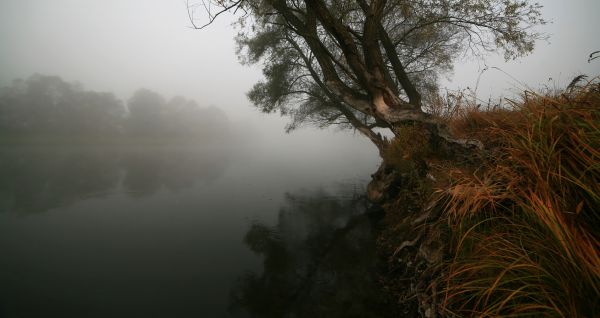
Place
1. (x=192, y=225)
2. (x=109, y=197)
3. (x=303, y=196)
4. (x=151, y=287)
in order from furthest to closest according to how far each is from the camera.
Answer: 1. (x=303, y=196)
2. (x=109, y=197)
3. (x=192, y=225)
4. (x=151, y=287)

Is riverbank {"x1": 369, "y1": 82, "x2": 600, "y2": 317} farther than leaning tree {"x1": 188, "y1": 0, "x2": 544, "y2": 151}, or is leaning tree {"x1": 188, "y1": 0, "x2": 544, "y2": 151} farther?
leaning tree {"x1": 188, "y1": 0, "x2": 544, "y2": 151}

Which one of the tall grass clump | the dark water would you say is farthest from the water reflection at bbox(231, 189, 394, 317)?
the tall grass clump

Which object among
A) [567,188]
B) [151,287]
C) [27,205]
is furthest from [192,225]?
[567,188]

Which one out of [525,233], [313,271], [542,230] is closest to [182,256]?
[313,271]

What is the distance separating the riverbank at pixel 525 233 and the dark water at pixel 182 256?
1.22 meters

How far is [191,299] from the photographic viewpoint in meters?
3.63

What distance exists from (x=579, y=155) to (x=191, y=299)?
489 cm

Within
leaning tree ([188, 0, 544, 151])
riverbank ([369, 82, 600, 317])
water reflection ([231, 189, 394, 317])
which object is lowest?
water reflection ([231, 189, 394, 317])

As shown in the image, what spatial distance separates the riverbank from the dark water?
1.22 meters

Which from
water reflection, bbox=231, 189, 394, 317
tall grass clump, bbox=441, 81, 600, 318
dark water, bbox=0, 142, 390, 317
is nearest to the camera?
tall grass clump, bbox=441, 81, 600, 318

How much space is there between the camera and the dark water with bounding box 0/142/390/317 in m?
3.50

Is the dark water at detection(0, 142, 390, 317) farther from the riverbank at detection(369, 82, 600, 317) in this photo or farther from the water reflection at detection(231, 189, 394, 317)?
the riverbank at detection(369, 82, 600, 317)

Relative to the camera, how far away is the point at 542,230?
1929 millimetres

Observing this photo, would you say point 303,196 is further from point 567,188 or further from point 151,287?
point 567,188
